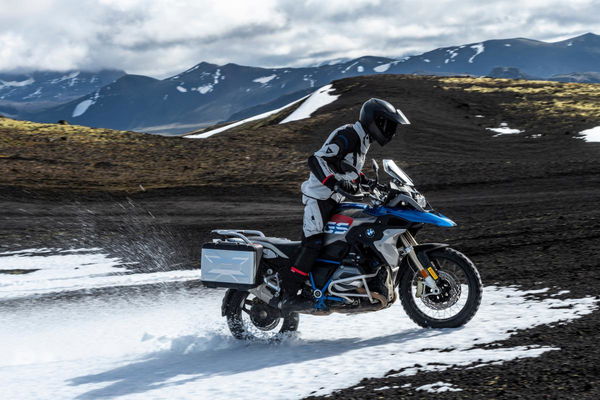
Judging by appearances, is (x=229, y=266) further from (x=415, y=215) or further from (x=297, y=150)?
(x=297, y=150)

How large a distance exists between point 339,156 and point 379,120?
59 centimetres

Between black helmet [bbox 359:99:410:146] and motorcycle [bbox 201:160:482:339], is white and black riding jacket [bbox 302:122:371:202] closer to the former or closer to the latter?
black helmet [bbox 359:99:410:146]

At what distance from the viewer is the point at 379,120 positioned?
22.0 feet

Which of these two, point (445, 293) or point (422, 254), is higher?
point (422, 254)

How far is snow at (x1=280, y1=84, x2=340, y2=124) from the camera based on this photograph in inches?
2172

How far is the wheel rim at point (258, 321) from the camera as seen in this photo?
7367 mm

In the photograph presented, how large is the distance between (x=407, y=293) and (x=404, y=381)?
1.62 m

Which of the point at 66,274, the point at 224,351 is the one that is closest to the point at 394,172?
the point at 224,351

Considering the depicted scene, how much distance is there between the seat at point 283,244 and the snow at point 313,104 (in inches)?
1803

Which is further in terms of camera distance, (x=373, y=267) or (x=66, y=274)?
(x=66, y=274)

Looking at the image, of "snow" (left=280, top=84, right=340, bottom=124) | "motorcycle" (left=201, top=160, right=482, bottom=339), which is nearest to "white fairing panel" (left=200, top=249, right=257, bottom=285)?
"motorcycle" (left=201, top=160, right=482, bottom=339)

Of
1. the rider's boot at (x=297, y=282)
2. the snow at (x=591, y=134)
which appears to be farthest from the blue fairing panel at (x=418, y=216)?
the snow at (x=591, y=134)

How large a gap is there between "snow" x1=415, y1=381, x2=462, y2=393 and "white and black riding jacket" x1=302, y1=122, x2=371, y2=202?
2371mm

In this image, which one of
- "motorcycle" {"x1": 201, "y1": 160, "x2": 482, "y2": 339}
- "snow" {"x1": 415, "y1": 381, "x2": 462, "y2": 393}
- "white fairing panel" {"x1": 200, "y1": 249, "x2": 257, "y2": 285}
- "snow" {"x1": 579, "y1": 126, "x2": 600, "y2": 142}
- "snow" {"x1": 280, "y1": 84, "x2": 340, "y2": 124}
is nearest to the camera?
"snow" {"x1": 415, "y1": 381, "x2": 462, "y2": 393}
